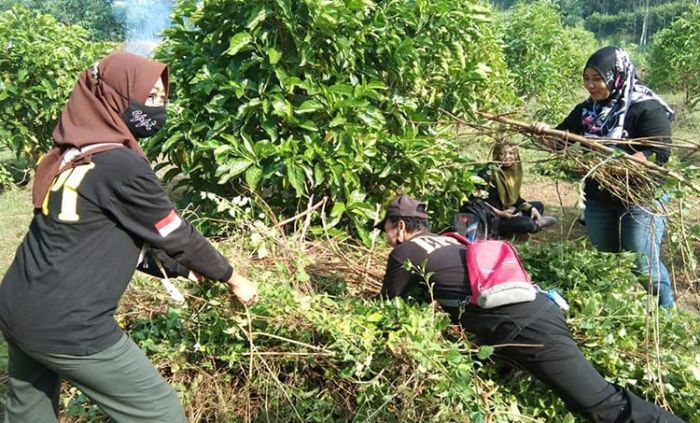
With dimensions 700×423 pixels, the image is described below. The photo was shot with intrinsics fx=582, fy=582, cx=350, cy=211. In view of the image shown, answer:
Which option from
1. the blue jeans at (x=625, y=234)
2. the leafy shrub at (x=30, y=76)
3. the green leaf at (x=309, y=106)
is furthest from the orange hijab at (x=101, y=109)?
the leafy shrub at (x=30, y=76)

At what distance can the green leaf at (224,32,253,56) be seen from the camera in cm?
329

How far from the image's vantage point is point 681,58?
10492mm

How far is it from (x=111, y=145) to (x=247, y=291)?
0.76m

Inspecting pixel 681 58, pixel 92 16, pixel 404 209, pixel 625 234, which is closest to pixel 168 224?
pixel 404 209

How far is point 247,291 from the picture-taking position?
2303mm

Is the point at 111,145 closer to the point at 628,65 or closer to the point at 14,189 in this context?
the point at 628,65

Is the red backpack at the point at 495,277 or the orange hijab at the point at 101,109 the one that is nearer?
the orange hijab at the point at 101,109

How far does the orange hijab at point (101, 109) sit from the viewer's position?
6.37 feet

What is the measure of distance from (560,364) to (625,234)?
4.44 ft

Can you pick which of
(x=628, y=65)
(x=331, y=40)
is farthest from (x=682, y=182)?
(x=331, y=40)

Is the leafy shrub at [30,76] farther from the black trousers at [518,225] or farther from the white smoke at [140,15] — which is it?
the white smoke at [140,15]

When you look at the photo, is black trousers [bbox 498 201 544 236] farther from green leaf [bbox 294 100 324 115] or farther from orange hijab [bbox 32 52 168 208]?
orange hijab [bbox 32 52 168 208]

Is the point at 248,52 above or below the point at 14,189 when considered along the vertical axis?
above

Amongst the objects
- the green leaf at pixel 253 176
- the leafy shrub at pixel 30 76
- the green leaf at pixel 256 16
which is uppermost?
the green leaf at pixel 256 16
